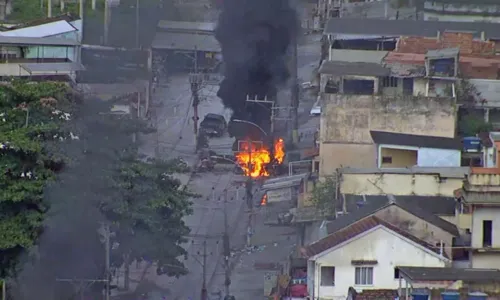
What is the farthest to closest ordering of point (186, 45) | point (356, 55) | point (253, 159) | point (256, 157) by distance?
point (186, 45) < point (356, 55) < point (256, 157) < point (253, 159)

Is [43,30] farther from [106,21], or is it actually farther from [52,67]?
[106,21]

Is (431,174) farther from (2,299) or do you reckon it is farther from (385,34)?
(385,34)

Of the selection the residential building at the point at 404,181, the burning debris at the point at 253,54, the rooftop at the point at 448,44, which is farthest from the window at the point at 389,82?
the residential building at the point at 404,181

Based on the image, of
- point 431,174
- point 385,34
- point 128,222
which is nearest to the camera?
point 128,222

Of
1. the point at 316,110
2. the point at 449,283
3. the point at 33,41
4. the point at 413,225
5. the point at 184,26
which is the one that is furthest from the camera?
the point at 184,26

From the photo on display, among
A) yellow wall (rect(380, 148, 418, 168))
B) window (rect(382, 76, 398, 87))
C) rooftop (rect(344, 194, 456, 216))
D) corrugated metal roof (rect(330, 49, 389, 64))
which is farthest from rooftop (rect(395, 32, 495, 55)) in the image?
rooftop (rect(344, 194, 456, 216))

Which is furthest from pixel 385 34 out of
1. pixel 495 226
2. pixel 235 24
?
pixel 495 226

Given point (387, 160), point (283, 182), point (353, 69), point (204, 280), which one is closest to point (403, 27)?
point (353, 69)
